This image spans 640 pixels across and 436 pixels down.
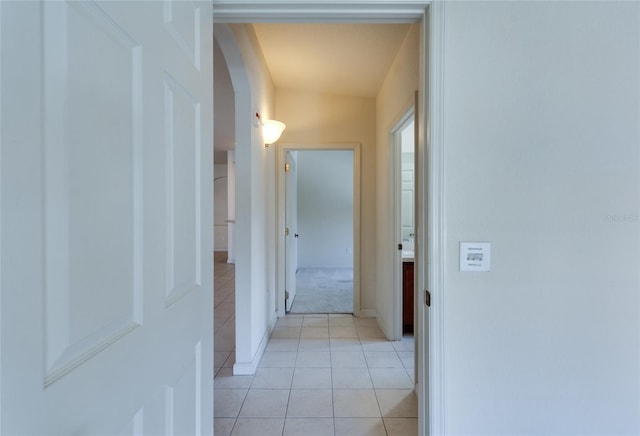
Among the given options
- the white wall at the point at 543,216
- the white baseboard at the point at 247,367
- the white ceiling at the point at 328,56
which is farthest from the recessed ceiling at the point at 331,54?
Answer: the white baseboard at the point at 247,367

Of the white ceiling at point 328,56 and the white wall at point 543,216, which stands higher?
the white ceiling at point 328,56

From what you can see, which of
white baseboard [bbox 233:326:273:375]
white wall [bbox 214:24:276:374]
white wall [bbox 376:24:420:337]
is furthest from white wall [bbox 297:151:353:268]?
white baseboard [bbox 233:326:273:375]

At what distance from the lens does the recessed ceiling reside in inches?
87.4

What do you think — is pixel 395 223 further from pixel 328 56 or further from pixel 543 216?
pixel 543 216

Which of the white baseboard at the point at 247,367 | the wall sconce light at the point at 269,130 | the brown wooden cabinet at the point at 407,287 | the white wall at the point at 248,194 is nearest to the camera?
the white wall at the point at 248,194

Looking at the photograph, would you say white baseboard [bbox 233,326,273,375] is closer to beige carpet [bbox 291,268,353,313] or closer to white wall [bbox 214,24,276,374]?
white wall [bbox 214,24,276,374]

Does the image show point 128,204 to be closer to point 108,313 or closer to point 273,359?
point 108,313

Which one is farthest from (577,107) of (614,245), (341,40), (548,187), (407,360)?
(407,360)

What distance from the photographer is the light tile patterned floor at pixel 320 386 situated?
176 cm

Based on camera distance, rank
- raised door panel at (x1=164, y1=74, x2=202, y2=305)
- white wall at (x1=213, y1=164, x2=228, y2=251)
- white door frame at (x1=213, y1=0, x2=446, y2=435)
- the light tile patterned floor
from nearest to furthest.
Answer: raised door panel at (x1=164, y1=74, x2=202, y2=305) < white door frame at (x1=213, y1=0, x2=446, y2=435) < the light tile patterned floor < white wall at (x1=213, y1=164, x2=228, y2=251)

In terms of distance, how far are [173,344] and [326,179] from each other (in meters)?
6.06

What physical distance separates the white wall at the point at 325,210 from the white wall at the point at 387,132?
321 cm

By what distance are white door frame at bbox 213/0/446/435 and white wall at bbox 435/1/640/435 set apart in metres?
0.03

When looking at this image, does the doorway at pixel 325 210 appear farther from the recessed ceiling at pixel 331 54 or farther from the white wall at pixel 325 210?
the recessed ceiling at pixel 331 54
